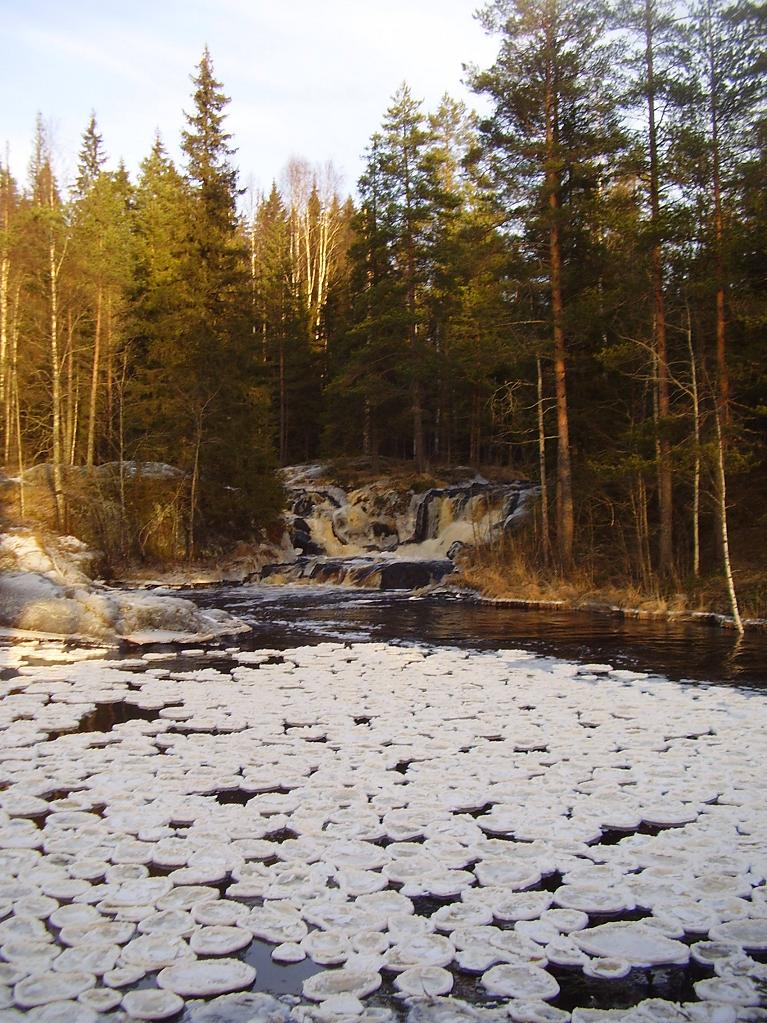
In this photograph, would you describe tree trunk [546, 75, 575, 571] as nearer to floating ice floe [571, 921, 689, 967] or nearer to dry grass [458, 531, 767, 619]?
dry grass [458, 531, 767, 619]

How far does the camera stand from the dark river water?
10.1m

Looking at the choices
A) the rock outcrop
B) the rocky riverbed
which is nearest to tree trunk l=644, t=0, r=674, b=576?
the rock outcrop

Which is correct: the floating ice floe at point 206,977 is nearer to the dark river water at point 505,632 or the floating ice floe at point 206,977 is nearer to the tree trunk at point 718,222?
the dark river water at point 505,632

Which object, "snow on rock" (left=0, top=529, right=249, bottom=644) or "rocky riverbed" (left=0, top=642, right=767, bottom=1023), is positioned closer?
"rocky riverbed" (left=0, top=642, right=767, bottom=1023)

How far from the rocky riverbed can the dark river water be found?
110 inches

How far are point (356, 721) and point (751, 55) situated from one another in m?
15.1

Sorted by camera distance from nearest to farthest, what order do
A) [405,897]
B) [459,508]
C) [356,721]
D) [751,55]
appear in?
[405,897] < [356,721] < [751,55] < [459,508]

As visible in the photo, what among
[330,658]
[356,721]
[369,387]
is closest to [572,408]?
[369,387]

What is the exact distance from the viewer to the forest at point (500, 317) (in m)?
15.5

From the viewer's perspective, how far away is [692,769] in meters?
5.39

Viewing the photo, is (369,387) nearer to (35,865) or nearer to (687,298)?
(687,298)

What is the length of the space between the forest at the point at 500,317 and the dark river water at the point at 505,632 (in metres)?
2.13

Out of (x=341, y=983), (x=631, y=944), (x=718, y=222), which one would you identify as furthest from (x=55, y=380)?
(x=631, y=944)

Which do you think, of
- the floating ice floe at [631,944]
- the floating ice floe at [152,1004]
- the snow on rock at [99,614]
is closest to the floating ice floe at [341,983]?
the floating ice floe at [152,1004]
